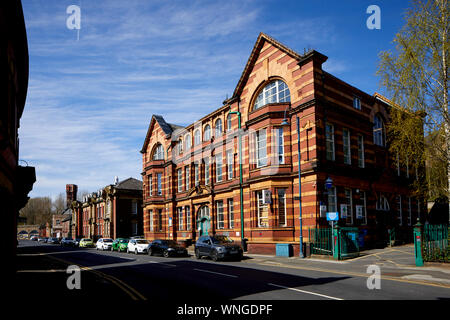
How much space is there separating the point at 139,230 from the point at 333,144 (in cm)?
4387

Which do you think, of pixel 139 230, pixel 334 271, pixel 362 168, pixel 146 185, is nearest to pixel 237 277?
pixel 334 271

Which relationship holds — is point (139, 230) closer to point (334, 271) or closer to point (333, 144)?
point (333, 144)

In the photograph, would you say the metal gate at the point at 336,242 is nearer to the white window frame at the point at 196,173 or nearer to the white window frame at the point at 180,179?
the white window frame at the point at 196,173

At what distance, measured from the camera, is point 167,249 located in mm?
28453

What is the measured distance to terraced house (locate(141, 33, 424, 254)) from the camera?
25.3 m

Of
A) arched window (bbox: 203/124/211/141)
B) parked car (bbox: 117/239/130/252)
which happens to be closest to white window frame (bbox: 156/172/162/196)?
parked car (bbox: 117/239/130/252)

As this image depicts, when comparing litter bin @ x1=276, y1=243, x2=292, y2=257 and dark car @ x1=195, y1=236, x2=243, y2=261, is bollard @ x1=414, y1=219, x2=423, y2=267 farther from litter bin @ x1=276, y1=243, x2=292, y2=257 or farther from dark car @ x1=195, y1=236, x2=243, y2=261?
dark car @ x1=195, y1=236, x2=243, y2=261

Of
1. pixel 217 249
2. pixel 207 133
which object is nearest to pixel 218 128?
pixel 207 133

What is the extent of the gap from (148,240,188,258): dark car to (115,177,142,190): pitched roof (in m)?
32.7

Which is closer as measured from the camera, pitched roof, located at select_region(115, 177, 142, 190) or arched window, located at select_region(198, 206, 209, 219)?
arched window, located at select_region(198, 206, 209, 219)

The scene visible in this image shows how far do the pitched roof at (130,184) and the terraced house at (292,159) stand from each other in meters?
27.7

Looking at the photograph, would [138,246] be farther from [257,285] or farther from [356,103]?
[257,285]

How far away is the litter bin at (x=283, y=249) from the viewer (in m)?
24.4
